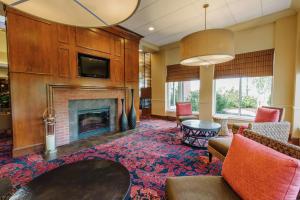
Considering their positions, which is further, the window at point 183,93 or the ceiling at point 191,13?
the window at point 183,93

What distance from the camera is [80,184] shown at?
1.28 m

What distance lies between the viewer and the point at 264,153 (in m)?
1.04

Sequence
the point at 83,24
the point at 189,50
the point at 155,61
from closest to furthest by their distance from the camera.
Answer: the point at 83,24
the point at 189,50
the point at 155,61

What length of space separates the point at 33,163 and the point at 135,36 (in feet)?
14.2

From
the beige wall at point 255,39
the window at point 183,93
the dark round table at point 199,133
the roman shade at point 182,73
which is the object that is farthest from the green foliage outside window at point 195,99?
the dark round table at point 199,133

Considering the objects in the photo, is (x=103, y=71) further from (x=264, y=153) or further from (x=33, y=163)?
(x=264, y=153)

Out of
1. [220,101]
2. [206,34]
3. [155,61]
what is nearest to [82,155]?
[206,34]

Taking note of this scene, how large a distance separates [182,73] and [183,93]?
869mm

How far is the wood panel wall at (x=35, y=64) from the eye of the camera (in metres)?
2.75

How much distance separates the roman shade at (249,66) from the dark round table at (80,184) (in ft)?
14.7

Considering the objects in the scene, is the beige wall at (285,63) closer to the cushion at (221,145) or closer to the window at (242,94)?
the window at (242,94)

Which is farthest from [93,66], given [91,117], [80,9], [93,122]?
[80,9]

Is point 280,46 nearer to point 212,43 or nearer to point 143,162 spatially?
point 212,43

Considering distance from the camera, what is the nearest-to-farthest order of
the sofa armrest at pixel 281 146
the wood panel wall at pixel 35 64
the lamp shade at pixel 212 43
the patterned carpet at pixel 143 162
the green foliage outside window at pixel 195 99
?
the sofa armrest at pixel 281 146 < the patterned carpet at pixel 143 162 < the lamp shade at pixel 212 43 < the wood panel wall at pixel 35 64 < the green foliage outside window at pixel 195 99
